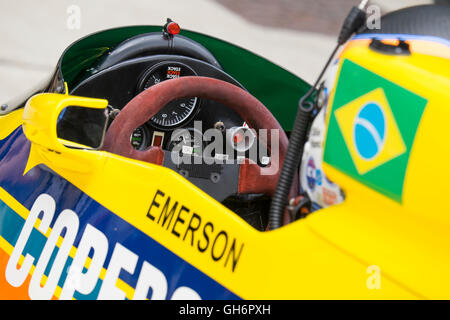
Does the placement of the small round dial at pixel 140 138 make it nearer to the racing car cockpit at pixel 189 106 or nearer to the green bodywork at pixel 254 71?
the racing car cockpit at pixel 189 106

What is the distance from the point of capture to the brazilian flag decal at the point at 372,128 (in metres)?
1.40

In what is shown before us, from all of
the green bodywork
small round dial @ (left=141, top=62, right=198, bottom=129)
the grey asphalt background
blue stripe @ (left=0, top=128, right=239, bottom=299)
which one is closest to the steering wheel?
blue stripe @ (left=0, top=128, right=239, bottom=299)

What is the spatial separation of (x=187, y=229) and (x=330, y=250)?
39 cm

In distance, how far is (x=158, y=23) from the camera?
631cm

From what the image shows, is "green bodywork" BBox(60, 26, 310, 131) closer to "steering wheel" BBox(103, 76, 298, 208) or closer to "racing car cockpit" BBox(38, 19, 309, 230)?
"racing car cockpit" BBox(38, 19, 309, 230)

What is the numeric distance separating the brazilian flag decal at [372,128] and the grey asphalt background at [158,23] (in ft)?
13.3

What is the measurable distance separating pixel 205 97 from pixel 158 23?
4200 millimetres

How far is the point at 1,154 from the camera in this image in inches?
92.9

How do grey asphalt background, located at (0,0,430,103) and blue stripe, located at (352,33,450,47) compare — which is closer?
blue stripe, located at (352,33,450,47)

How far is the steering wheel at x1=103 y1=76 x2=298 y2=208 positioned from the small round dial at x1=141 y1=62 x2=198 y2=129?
37 centimetres

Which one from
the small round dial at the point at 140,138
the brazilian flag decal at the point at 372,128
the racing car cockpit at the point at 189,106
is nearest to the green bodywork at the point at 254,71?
the racing car cockpit at the point at 189,106

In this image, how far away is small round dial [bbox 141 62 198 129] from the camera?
261 centimetres

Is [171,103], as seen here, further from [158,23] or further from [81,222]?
[158,23]
